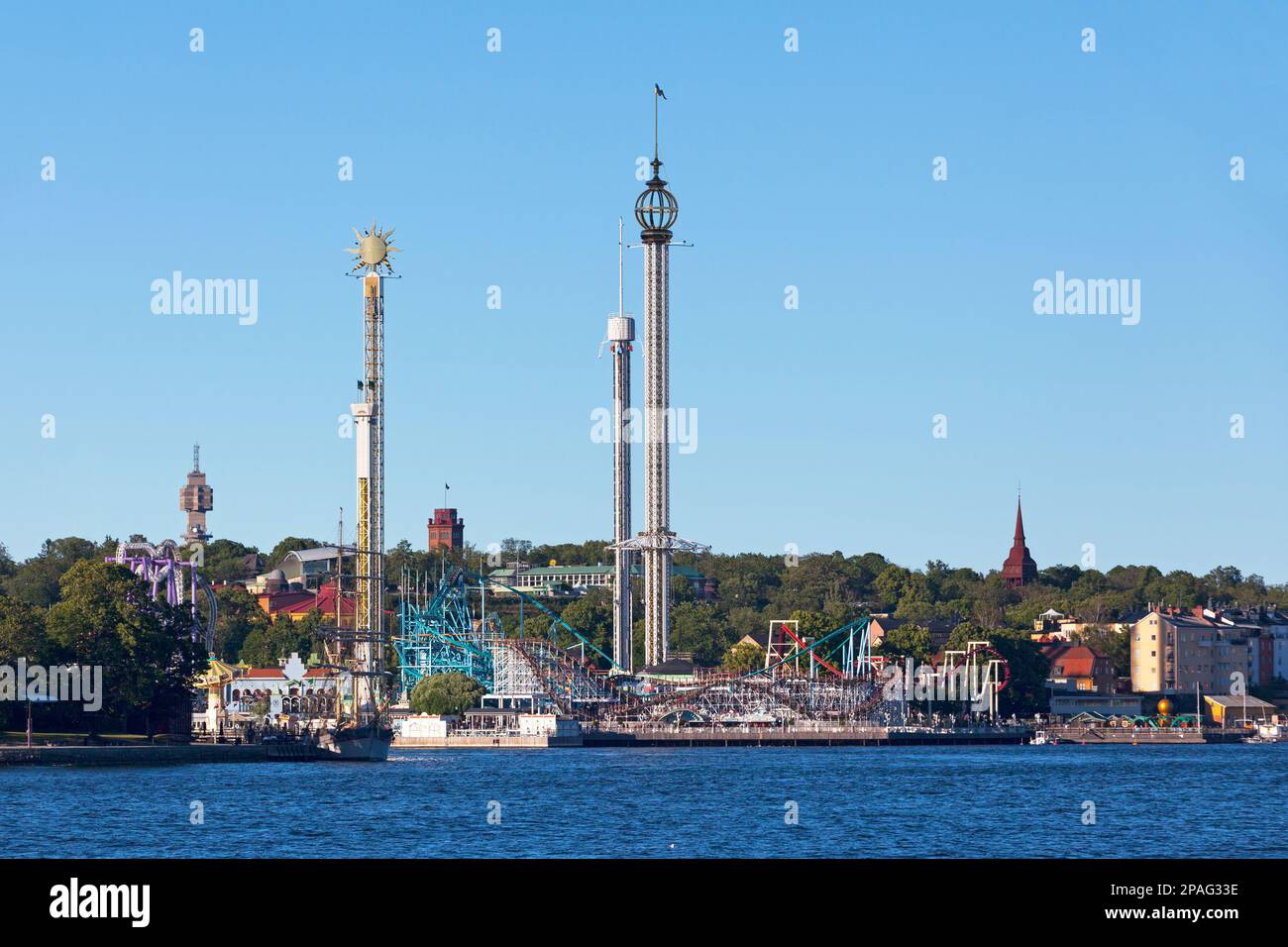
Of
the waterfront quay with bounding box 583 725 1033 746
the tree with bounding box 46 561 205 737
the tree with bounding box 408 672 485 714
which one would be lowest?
the waterfront quay with bounding box 583 725 1033 746

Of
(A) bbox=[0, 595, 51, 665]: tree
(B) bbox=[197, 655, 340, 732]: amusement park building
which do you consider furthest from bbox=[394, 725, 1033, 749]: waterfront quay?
(A) bbox=[0, 595, 51, 665]: tree

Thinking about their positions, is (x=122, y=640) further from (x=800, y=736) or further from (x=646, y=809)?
(x=800, y=736)

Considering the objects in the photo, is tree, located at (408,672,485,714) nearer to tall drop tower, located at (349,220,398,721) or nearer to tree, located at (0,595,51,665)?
tall drop tower, located at (349,220,398,721)

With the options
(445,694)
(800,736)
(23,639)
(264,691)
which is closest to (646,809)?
(23,639)

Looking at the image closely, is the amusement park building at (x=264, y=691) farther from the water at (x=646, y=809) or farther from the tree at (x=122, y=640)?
the water at (x=646, y=809)

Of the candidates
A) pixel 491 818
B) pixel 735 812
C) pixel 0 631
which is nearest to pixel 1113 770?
pixel 735 812

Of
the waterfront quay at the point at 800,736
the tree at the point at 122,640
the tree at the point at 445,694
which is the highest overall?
the tree at the point at 122,640

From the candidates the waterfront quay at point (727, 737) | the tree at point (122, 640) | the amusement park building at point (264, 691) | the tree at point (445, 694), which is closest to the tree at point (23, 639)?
the tree at point (122, 640)
